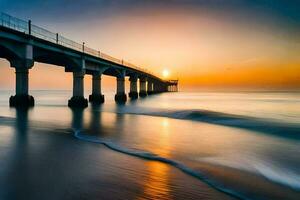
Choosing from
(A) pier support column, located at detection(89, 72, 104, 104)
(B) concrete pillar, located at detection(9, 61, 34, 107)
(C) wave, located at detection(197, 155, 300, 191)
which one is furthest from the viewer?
(A) pier support column, located at detection(89, 72, 104, 104)

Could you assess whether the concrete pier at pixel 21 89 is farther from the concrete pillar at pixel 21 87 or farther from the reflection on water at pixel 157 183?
the reflection on water at pixel 157 183

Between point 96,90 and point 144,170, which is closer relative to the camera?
point 144,170

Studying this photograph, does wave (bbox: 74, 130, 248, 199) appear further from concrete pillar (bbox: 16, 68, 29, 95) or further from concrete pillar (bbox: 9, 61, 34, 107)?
concrete pillar (bbox: 16, 68, 29, 95)

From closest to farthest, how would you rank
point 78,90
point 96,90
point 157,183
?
point 157,183, point 78,90, point 96,90

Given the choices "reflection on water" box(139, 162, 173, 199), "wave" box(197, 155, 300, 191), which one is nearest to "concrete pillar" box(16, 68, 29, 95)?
"reflection on water" box(139, 162, 173, 199)

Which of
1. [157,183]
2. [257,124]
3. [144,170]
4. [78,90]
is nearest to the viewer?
[157,183]

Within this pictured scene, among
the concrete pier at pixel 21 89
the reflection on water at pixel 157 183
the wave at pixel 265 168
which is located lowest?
the wave at pixel 265 168

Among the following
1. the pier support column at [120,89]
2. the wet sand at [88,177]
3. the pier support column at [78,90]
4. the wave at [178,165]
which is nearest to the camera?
the wet sand at [88,177]

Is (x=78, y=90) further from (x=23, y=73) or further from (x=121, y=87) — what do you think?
(x=121, y=87)

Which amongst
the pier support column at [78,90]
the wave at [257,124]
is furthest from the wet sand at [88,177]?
the pier support column at [78,90]

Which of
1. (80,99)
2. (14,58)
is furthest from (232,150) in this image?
(80,99)

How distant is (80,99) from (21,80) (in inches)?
474

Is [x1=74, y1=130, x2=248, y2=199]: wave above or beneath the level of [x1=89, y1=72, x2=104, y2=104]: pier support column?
beneath

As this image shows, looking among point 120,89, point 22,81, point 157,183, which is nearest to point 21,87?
point 22,81
